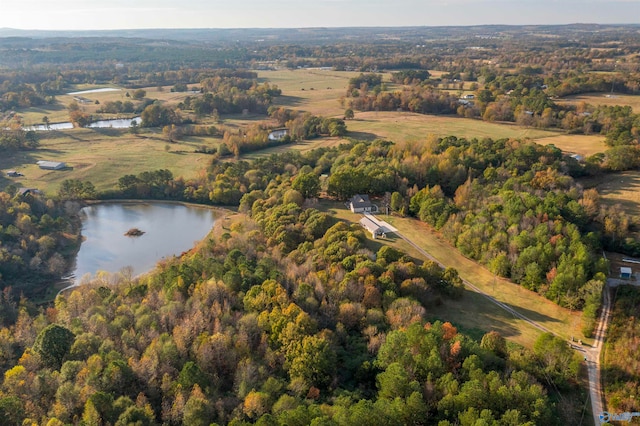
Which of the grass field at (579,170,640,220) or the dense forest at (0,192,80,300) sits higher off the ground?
the grass field at (579,170,640,220)

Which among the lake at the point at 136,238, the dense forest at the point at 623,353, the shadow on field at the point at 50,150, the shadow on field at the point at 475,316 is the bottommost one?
the lake at the point at 136,238

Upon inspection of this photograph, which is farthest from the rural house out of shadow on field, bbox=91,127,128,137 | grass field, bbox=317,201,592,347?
grass field, bbox=317,201,592,347

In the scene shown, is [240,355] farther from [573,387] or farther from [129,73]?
[129,73]

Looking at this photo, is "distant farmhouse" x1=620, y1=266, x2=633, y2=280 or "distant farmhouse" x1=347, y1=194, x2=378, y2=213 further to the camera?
"distant farmhouse" x1=347, y1=194, x2=378, y2=213

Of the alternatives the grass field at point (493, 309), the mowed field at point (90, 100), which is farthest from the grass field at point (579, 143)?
the mowed field at point (90, 100)

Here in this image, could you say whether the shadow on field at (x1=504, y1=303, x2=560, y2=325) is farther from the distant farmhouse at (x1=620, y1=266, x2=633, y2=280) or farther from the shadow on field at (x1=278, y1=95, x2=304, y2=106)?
the shadow on field at (x1=278, y1=95, x2=304, y2=106)

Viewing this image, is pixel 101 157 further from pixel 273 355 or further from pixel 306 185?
pixel 273 355

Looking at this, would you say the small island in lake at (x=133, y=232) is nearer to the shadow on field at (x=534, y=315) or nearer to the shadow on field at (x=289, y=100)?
the shadow on field at (x=534, y=315)

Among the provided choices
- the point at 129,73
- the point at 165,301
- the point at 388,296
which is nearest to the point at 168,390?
the point at 165,301
